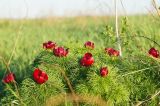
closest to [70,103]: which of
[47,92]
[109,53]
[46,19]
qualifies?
[47,92]

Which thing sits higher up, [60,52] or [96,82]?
[60,52]

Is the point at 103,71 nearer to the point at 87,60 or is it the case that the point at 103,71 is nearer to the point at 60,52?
the point at 87,60

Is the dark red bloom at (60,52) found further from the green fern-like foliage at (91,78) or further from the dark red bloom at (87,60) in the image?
the dark red bloom at (87,60)

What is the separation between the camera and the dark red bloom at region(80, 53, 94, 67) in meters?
3.33

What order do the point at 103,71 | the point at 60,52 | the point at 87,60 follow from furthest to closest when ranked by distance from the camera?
the point at 60,52
the point at 87,60
the point at 103,71

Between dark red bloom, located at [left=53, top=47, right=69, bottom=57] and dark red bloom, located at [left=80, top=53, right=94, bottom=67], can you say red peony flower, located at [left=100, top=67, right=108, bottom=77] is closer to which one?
dark red bloom, located at [left=80, top=53, right=94, bottom=67]

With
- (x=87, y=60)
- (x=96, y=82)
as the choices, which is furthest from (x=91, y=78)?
(x=87, y=60)

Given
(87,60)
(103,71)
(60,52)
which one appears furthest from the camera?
(60,52)

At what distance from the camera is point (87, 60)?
11.0ft

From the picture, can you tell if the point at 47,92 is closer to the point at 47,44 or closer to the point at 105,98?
the point at 105,98

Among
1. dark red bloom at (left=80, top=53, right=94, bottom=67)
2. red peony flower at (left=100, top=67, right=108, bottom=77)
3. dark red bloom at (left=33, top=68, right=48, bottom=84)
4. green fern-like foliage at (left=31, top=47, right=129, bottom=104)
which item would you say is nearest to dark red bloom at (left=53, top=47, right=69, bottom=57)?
green fern-like foliage at (left=31, top=47, right=129, bottom=104)

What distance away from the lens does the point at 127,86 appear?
3357 mm

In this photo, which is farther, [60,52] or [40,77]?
[60,52]

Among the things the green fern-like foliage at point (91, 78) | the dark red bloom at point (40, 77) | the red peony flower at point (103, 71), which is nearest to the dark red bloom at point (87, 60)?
the green fern-like foliage at point (91, 78)
